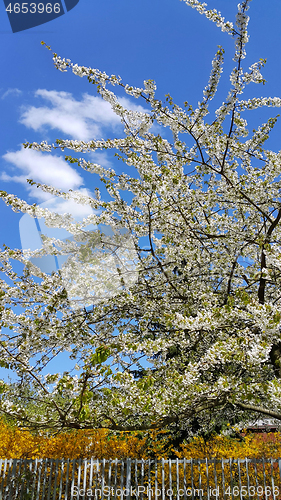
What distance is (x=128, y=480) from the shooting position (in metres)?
5.53

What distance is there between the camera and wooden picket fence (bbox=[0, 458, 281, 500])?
539 centimetres

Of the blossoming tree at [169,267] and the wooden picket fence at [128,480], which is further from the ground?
the blossoming tree at [169,267]

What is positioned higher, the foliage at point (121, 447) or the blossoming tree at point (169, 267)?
the blossoming tree at point (169, 267)

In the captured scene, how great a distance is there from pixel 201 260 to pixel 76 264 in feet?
7.82

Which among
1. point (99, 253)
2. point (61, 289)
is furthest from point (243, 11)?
point (61, 289)

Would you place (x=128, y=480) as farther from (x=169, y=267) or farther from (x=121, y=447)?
(x=169, y=267)

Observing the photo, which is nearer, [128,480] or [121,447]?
[128,480]

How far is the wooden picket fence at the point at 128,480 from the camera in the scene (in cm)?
539

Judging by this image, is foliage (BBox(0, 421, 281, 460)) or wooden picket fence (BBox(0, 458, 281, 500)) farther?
foliage (BBox(0, 421, 281, 460))

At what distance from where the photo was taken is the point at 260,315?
394 cm

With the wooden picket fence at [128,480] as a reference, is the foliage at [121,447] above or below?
above

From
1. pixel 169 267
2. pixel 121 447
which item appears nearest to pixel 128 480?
pixel 121 447

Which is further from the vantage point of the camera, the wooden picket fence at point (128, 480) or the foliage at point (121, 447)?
the foliage at point (121, 447)

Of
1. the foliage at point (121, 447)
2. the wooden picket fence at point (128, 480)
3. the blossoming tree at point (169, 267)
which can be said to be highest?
the blossoming tree at point (169, 267)
